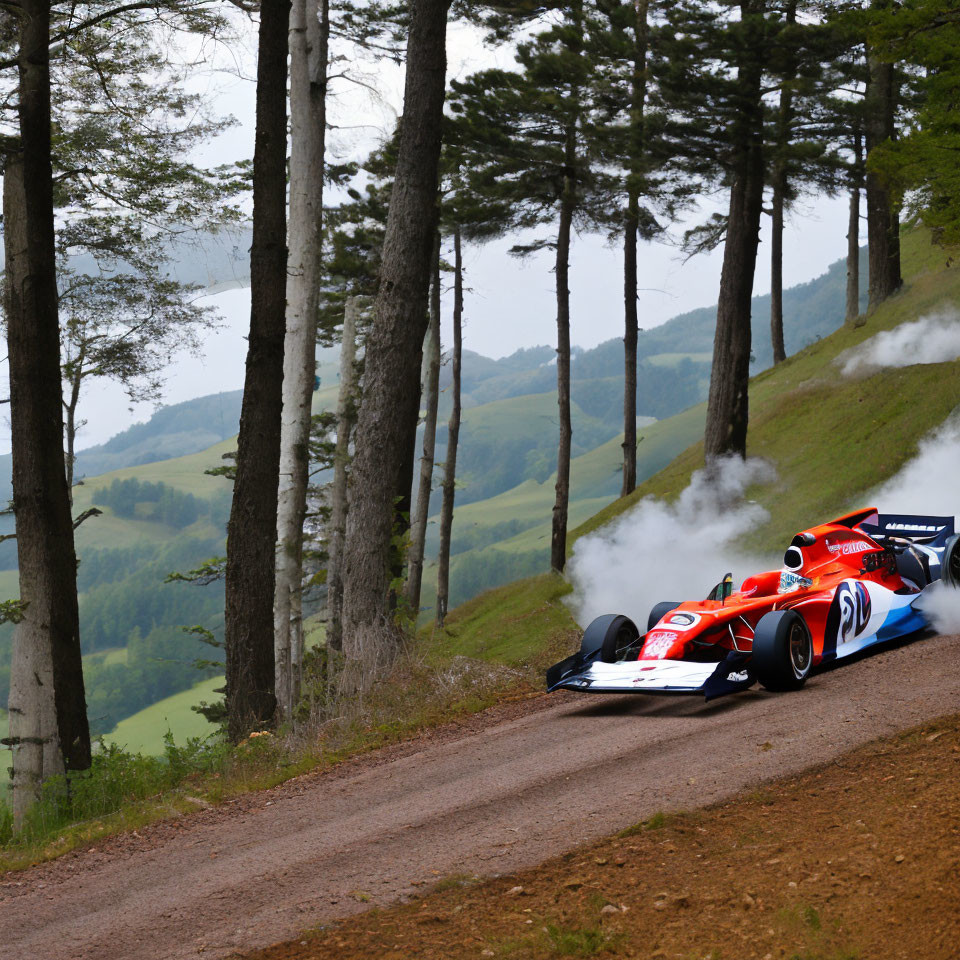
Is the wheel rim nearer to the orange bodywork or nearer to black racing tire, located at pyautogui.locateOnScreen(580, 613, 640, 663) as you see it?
the orange bodywork

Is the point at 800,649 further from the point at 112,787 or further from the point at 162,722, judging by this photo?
the point at 162,722

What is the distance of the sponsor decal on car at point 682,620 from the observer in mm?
8617

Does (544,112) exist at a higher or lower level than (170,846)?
higher

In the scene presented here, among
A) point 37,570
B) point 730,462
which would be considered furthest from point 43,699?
point 730,462

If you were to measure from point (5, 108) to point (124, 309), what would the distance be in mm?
14707

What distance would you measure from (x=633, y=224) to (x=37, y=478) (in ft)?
68.7

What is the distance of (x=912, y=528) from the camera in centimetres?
1045

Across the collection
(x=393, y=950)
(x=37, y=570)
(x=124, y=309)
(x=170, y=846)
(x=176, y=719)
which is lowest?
(x=176, y=719)

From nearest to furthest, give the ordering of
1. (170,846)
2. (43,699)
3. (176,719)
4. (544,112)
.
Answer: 1. (170,846)
2. (43,699)
3. (544,112)
4. (176,719)

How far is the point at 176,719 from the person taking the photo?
12606 cm

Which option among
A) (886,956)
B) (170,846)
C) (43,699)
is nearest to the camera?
(886,956)

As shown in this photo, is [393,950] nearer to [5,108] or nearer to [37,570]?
[37,570]

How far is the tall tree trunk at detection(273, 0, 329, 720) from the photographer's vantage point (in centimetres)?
1318

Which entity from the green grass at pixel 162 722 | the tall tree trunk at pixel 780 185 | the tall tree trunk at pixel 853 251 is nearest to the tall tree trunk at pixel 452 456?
the tall tree trunk at pixel 780 185
